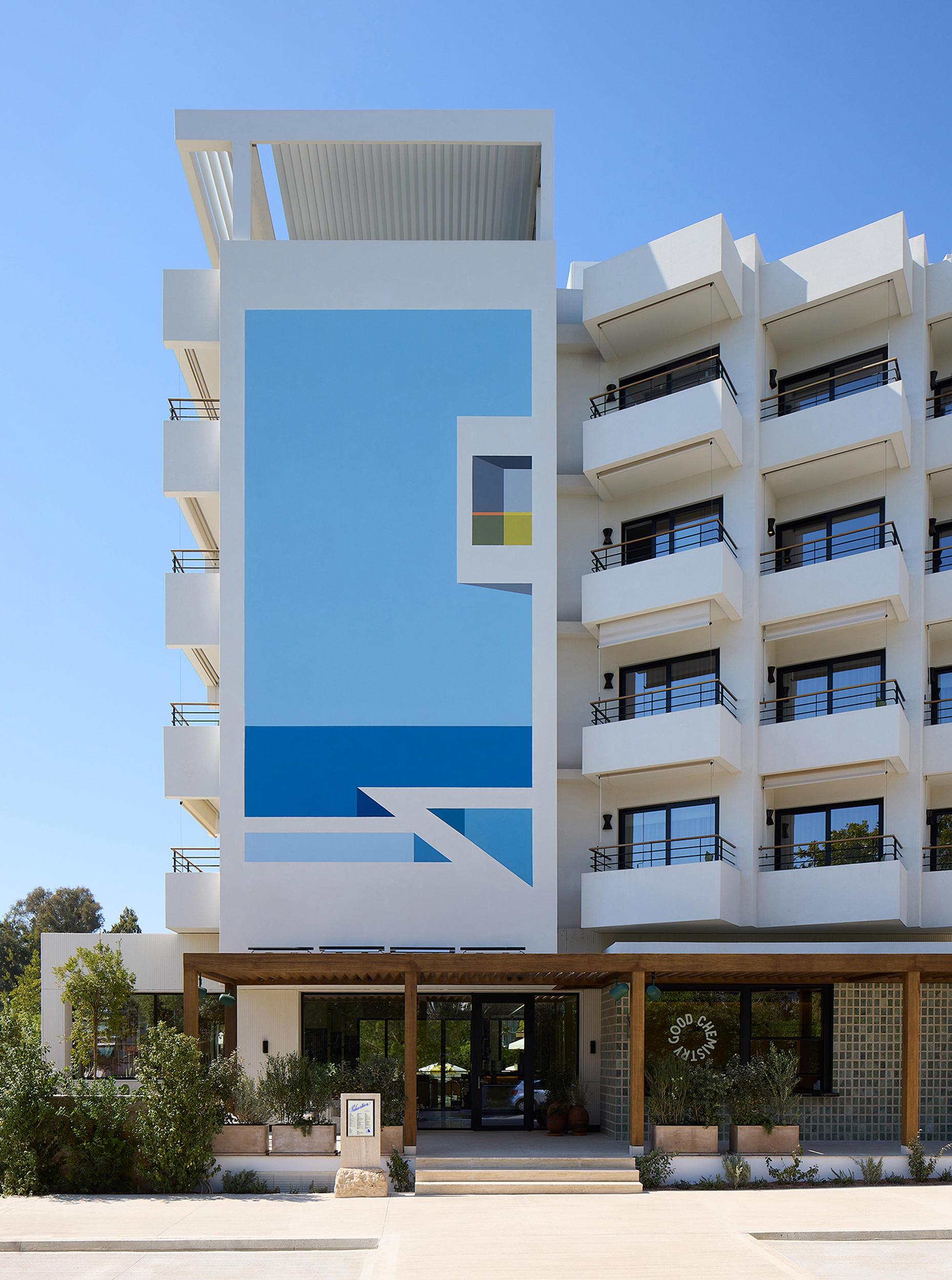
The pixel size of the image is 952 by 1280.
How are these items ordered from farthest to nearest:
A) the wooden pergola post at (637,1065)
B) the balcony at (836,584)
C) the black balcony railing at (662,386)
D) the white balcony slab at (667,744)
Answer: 1. the black balcony railing at (662,386)
2. the balcony at (836,584)
3. the white balcony slab at (667,744)
4. the wooden pergola post at (637,1065)

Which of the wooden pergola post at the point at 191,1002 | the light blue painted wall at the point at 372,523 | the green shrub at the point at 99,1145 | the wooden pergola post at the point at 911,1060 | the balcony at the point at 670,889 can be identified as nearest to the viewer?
the green shrub at the point at 99,1145

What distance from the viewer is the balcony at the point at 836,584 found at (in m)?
23.0

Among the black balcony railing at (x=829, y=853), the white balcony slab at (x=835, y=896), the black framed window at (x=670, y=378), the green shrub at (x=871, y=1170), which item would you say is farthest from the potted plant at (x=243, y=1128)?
the black framed window at (x=670, y=378)

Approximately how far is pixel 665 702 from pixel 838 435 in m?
6.39

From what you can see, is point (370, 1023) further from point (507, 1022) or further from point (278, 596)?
point (278, 596)

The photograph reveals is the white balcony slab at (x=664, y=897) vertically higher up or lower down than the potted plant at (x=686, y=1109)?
higher up

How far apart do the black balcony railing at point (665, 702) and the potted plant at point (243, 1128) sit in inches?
391

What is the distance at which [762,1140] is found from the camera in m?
18.8

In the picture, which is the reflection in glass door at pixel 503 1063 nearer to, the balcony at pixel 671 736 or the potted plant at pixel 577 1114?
the potted plant at pixel 577 1114

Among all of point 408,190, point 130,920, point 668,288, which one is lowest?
point 130,920

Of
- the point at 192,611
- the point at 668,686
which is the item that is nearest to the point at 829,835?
the point at 668,686

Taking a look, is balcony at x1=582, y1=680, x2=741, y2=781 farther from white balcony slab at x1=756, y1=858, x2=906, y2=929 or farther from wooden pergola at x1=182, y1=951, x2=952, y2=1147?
wooden pergola at x1=182, y1=951, x2=952, y2=1147

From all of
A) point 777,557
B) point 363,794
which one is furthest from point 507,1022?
point 777,557

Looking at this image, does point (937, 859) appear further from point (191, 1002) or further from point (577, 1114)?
point (191, 1002)
